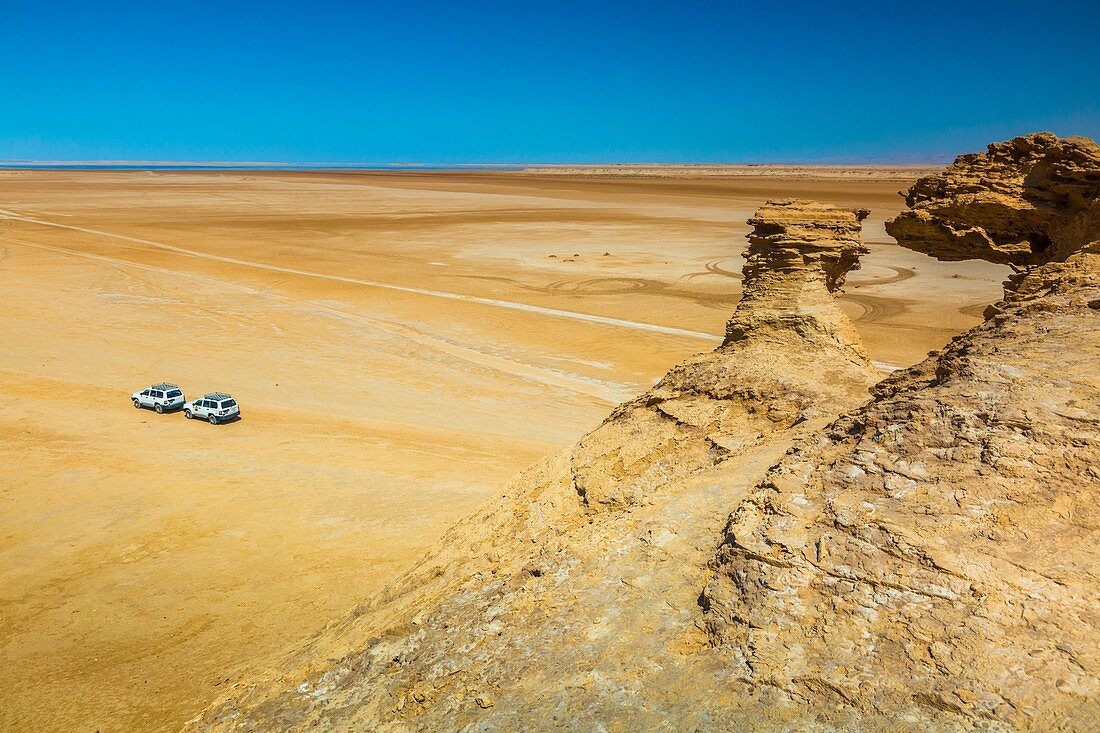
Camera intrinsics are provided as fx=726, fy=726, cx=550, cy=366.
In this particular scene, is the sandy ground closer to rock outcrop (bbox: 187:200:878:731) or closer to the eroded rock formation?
rock outcrop (bbox: 187:200:878:731)

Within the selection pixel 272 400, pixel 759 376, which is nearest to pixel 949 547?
pixel 759 376

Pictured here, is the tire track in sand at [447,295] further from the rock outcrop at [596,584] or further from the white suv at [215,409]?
the rock outcrop at [596,584]

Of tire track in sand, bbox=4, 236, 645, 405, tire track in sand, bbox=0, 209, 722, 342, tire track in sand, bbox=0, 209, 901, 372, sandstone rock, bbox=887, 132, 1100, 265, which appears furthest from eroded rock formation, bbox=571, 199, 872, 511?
tire track in sand, bbox=0, 209, 722, 342

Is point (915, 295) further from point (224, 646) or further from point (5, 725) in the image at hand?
point (5, 725)

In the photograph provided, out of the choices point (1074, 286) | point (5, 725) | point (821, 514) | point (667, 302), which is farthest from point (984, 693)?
point (667, 302)

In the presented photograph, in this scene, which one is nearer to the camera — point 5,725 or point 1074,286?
point 1074,286

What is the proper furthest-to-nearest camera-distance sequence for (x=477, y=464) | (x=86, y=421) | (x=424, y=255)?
1. (x=424, y=255)
2. (x=86, y=421)
3. (x=477, y=464)
